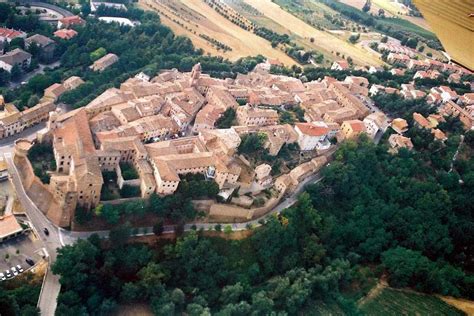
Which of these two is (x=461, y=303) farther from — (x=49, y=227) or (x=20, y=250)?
(x=20, y=250)

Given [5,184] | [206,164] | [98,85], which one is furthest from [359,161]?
[5,184]

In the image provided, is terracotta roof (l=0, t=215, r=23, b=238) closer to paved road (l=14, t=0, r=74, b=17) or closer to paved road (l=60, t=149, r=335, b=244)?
paved road (l=60, t=149, r=335, b=244)

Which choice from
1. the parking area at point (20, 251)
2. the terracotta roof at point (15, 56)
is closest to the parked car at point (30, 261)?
the parking area at point (20, 251)

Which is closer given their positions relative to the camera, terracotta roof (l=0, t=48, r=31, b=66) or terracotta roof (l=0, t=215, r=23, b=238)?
terracotta roof (l=0, t=215, r=23, b=238)

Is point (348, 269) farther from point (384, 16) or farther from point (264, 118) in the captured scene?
point (384, 16)

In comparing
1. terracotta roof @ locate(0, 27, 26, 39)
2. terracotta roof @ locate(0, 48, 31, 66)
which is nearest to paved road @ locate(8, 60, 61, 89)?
terracotta roof @ locate(0, 48, 31, 66)
